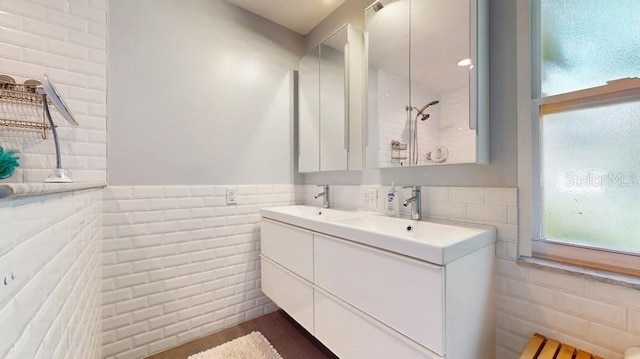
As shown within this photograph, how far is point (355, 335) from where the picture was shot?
123cm

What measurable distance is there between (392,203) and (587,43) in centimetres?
114

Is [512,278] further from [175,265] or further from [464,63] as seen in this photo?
[175,265]

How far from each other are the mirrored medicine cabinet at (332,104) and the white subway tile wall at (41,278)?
5.07ft

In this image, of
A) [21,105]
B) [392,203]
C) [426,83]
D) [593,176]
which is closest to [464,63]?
[426,83]

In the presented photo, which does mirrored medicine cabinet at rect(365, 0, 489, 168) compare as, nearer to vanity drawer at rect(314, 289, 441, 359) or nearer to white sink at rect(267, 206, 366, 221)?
white sink at rect(267, 206, 366, 221)

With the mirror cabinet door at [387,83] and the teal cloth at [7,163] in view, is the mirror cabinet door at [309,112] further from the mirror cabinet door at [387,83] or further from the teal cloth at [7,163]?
the teal cloth at [7,163]

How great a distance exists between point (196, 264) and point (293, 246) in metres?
0.79

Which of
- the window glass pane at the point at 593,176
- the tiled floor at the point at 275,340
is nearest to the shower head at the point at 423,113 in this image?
the window glass pane at the point at 593,176

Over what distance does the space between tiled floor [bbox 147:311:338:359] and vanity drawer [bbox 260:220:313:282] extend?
57cm

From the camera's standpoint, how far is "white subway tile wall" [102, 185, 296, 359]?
160 cm

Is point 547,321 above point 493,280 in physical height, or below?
below

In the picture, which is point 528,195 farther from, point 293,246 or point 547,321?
point 293,246

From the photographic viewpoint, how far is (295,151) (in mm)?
2416

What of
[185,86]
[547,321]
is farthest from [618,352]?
[185,86]
